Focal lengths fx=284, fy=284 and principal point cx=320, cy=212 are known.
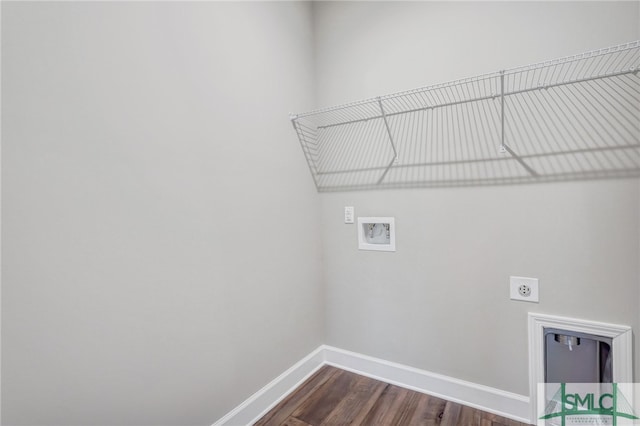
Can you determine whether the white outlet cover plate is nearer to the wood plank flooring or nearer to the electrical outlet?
the electrical outlet

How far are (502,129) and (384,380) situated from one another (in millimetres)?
1674

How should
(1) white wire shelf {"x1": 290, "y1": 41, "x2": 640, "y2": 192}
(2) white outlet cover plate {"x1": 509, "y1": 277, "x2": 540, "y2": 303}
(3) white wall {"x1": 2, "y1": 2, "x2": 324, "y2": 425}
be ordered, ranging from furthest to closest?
(2) white outlet cover plate {"x1": 509, "y1": 277, "x2": 540, "y2": 303}
(1) white wire shelf {"x1": 290, "y1": 41, "x2": 640, "y2": 192}
(3) white wall {"x1": 2, "y1": 2, "x2": 324, "y2": 425}

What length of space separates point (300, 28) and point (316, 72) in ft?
0.98

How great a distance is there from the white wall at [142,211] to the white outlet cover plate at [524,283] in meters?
1.26

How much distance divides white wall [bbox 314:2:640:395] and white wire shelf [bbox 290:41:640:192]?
81 mm

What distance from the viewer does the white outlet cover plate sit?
144 cm

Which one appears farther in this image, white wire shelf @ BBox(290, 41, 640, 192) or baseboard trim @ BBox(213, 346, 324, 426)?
baseboard trim @ BBox(213, 346, 324, 426)

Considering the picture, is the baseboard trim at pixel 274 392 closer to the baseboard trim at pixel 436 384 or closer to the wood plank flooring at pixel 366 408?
the wood plank flooring at pixel 366 408

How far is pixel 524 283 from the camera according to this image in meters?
1.47

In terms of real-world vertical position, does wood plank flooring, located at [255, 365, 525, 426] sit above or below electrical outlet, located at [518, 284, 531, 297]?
below

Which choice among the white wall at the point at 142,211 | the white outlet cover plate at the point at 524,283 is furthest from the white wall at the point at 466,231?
the white wall at the point at 142,211

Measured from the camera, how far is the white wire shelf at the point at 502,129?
4.16 ft

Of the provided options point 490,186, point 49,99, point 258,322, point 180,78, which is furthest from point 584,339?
point 49,99

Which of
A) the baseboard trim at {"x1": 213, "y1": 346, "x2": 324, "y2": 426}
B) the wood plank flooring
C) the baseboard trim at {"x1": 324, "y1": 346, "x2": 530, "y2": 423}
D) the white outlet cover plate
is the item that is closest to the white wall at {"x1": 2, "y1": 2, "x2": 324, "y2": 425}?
the baseboard trim at {"x1": 213, "y1": 346, "x2": 324, "y2": 426}
